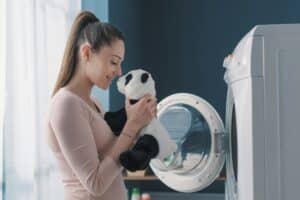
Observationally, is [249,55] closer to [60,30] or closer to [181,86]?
[60,30]

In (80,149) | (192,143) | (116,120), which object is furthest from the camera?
(192,143)

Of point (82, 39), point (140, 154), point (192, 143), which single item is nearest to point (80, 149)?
point (140, 154)

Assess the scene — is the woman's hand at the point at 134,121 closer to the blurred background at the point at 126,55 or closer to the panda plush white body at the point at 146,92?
the panda plush white body at the point at 146,92

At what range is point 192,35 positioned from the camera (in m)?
2.73

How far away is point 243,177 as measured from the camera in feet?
3.68

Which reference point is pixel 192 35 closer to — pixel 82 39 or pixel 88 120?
pixel 82 39

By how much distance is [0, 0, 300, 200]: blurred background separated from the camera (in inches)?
61.4

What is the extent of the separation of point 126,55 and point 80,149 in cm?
144

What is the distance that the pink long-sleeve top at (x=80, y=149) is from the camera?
1167mm

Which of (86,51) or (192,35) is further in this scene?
(192,35)

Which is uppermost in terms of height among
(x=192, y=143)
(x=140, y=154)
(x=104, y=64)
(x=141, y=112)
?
(x=104, y=64)

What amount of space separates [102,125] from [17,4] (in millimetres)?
604

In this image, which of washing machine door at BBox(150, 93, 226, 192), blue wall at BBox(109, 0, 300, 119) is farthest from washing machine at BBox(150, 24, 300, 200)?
blue wall at BBox(109, 0, 300, 119)

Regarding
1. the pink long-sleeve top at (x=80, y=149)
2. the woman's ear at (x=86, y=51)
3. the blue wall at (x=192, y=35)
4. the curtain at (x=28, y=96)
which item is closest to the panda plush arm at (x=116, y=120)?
the pink long-sleeve top at (x=80, y=149)
